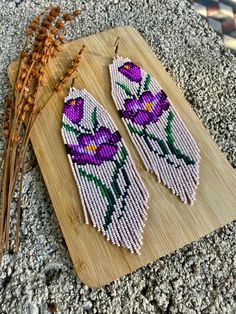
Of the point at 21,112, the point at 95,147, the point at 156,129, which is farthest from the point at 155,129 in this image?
the point at 21,112

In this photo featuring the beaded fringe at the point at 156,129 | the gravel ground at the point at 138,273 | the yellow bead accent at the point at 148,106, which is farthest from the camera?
the yellow bead accent at the point at 148,106

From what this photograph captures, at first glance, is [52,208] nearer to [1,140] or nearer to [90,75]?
[1,140]

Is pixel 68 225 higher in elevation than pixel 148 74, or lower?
lower

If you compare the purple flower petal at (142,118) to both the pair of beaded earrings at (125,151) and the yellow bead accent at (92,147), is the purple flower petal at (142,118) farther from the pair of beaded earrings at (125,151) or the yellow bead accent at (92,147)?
the yellow bead accent at (92,147)

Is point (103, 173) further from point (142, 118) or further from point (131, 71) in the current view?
point (131, 71)

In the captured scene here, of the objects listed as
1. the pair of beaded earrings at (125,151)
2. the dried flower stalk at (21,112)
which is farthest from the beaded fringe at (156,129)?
the dried flower stalk at (21,112)

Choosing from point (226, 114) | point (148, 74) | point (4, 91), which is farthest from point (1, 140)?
A: point (226, 114)

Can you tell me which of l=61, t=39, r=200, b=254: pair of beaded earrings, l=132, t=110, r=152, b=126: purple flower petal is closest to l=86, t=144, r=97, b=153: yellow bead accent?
l=61, t=39, r=200, b=254: pair of beaded earrings
